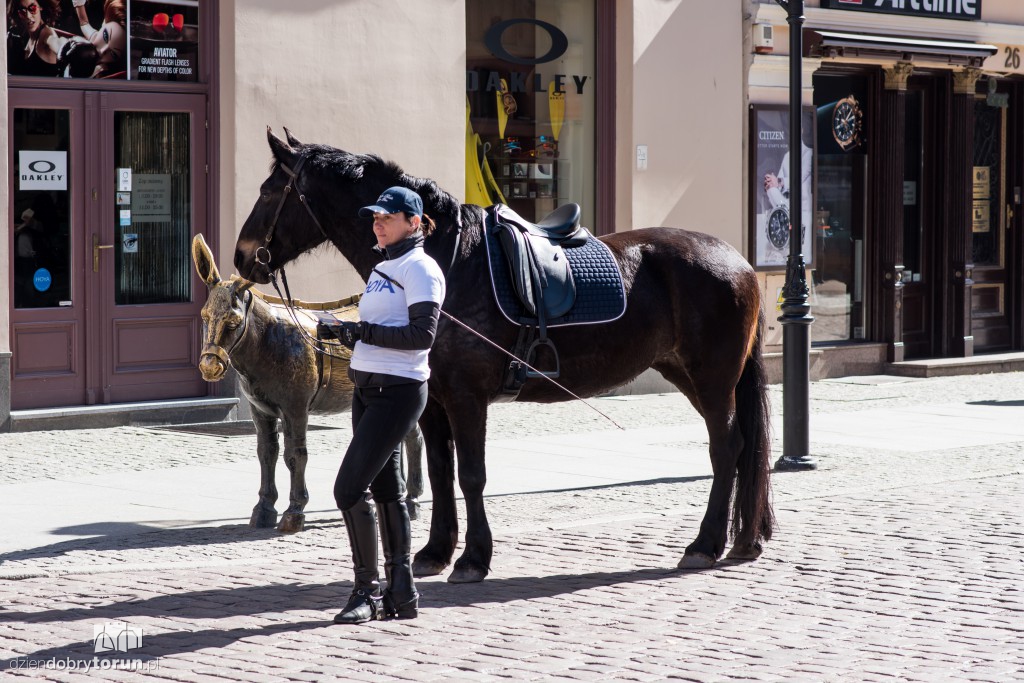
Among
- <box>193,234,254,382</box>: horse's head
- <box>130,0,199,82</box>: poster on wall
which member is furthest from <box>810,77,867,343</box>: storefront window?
<box>193,234,254,382</box>: horse's head

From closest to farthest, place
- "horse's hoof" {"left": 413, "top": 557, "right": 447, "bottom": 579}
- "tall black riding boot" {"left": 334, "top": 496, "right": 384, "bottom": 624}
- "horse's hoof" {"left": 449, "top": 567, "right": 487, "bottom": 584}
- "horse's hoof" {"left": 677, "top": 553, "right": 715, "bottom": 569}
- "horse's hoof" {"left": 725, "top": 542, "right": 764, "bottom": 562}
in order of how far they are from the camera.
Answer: "tall black riding boot" {"left": 334, "top": 496, "right": 384, "bottom": 624}
"horse's hoof" {"left": 449, "top": 567, "right": 487, "bottom": 584}
"horse's hoof" {"left": 413, "top": 557, "right": 447, "bottom": 579}
"horse's hoof" {"left": 677, "top": 553, "right": 715, "bottom": 569}
"horse's hoof" {"left": 725, "top": 542, "right": 764, "bottom": 562}

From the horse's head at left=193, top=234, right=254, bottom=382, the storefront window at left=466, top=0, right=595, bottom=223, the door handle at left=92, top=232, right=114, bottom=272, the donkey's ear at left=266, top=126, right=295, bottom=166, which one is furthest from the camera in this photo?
the storefront window at left=466, top=0, right=595, bottom=223

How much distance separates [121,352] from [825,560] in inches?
292

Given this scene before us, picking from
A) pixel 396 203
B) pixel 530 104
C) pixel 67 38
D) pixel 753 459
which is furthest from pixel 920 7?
pixel 396 203

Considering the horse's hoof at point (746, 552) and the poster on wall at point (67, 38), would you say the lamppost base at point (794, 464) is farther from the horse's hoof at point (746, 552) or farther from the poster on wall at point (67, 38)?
the poster on wall at point (67, 38)

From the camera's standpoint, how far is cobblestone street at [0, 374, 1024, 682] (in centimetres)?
605

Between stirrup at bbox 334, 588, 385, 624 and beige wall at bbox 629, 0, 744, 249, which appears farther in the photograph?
beige wall at bbox 629, 0, 744, 249

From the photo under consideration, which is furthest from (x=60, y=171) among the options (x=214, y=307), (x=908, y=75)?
(x=908, y=75)

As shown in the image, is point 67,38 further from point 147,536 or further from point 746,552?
point 746,552

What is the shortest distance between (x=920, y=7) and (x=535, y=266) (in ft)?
40.5

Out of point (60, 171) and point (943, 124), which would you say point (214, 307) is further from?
point (943, 124)

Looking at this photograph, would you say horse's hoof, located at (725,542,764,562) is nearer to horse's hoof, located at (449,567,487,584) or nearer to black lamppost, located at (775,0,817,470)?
horse's hoof, located at (449,567,487,584)

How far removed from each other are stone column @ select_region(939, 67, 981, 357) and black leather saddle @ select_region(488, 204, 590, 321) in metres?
12.4

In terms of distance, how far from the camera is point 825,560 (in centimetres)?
813
